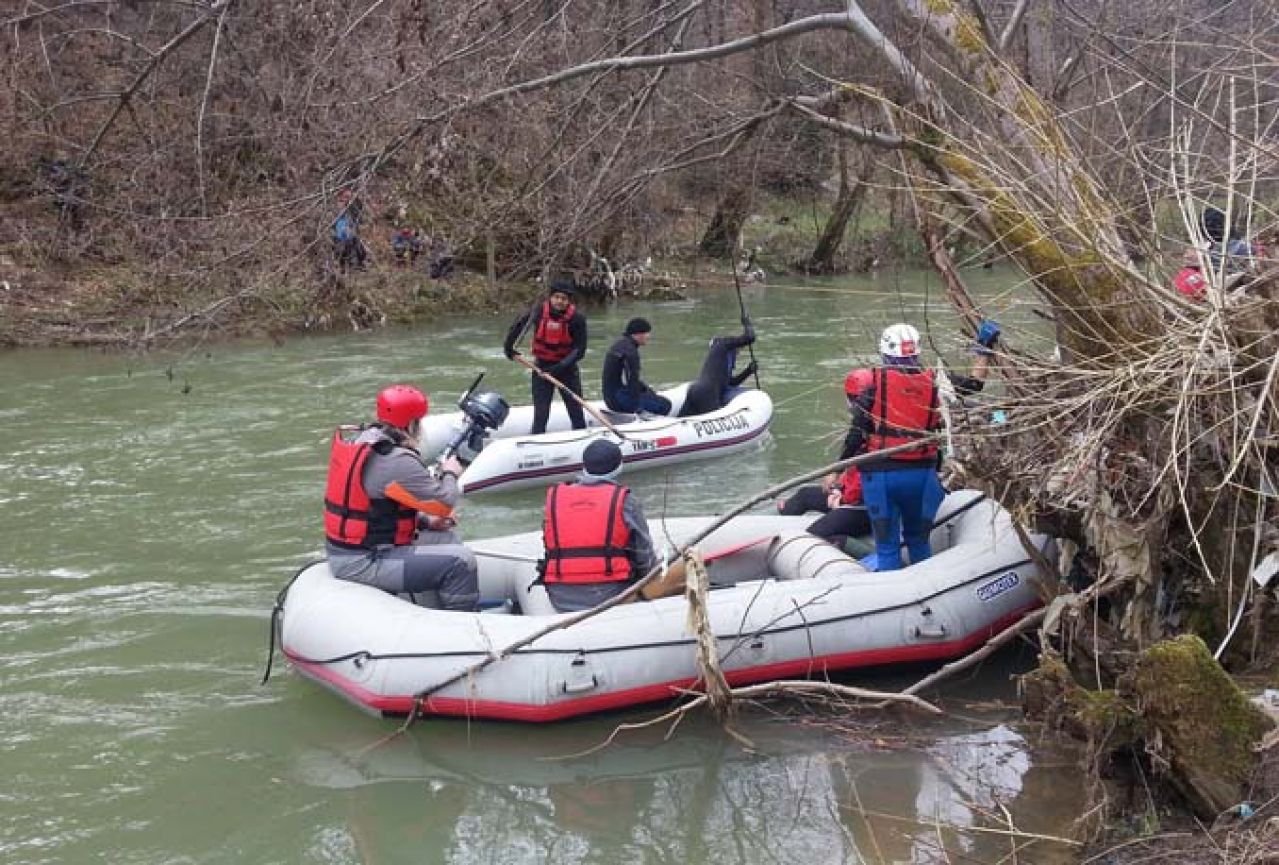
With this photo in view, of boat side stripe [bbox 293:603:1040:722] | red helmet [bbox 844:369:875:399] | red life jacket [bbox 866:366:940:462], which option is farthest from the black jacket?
boat side stripe [bbox 293:603:1040:722]

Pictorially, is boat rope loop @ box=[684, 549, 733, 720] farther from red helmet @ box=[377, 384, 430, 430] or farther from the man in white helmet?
red helmet @ box=[377, 384, 430, 430]

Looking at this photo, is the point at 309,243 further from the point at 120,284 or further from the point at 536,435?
the point at 120,284

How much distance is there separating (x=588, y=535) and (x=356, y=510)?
1105 millimetres

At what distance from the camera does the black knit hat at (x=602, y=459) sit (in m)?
6.16

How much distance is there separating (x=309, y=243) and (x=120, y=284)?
12.8 m

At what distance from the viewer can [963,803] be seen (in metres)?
5.00

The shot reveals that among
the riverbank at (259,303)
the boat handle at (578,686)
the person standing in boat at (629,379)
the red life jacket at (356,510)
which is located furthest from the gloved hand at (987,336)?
the riverbank at (259,303)

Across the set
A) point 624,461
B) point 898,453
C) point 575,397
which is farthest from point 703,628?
point 575,397

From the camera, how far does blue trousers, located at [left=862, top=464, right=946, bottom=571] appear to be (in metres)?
6.68

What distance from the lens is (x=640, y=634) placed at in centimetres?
596

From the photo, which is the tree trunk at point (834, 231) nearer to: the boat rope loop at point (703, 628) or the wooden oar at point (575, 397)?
the wooden oar at point (575, 397)

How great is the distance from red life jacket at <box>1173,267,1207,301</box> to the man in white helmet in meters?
1.53

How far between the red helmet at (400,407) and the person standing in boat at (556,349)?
3977 mm

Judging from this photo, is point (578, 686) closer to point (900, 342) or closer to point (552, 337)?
point (900, 342)
